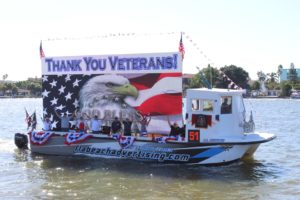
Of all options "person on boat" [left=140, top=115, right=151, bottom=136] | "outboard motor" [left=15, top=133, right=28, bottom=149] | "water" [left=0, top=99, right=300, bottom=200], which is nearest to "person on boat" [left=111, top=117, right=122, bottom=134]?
"person on boat" [left=140, top=115, right=151, bottom=136]

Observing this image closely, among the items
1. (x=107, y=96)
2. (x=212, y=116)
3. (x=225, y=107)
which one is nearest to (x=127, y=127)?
(x=107, y=96)

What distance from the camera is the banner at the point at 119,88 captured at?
823 inches

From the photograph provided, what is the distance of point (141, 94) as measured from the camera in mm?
21641

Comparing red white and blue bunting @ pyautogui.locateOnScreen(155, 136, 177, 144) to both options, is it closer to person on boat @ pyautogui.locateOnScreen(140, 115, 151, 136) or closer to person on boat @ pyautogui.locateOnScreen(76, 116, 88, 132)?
person on boat @ pyautogui.locateOnScreen(140, 115, 151, 136)

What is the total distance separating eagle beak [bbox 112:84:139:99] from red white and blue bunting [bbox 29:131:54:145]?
3.90 m

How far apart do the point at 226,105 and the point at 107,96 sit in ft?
19.5

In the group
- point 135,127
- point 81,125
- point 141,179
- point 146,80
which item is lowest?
point 141,179

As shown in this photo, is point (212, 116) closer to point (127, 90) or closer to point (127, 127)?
point (127, 127)

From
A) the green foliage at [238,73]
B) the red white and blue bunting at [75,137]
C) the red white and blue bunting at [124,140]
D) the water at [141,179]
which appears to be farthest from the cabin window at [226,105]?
the green foliage at [238,73]

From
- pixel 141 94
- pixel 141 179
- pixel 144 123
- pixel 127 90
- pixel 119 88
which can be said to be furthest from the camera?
pixel 119 88

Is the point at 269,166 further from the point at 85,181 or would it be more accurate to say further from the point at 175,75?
the point at 85,181

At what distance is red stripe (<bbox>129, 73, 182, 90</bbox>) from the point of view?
21.1 m

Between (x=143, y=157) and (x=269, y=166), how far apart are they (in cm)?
555

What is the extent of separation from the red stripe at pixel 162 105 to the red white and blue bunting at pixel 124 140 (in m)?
1.60
